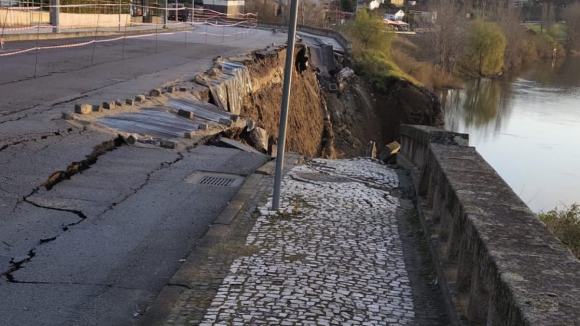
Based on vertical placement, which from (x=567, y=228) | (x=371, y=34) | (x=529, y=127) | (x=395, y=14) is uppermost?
(x=395, y=14)

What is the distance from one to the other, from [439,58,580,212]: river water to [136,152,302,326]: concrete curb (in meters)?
15.2

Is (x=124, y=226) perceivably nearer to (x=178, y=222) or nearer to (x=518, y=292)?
(x=178, y=222)

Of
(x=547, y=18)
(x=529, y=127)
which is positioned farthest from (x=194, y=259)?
(x=547, y=18)

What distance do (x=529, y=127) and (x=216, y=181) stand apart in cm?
3117

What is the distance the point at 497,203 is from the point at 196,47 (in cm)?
2582

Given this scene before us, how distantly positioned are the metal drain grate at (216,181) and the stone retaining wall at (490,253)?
2785mm

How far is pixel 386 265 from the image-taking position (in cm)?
639

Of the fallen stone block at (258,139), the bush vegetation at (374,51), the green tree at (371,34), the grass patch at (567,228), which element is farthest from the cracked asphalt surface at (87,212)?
the green tree at (371,34)

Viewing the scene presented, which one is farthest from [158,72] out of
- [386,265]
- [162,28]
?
[162,28]

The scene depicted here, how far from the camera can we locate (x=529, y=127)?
37.7 metres

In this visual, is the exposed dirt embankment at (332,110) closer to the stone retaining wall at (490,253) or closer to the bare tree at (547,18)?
the stone retaining wall at (490,253)

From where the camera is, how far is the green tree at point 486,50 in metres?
64.4

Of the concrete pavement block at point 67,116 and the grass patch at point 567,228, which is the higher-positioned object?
the concrete pavement block at point 67,116

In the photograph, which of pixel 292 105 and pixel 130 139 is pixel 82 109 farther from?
pixel 292 105
